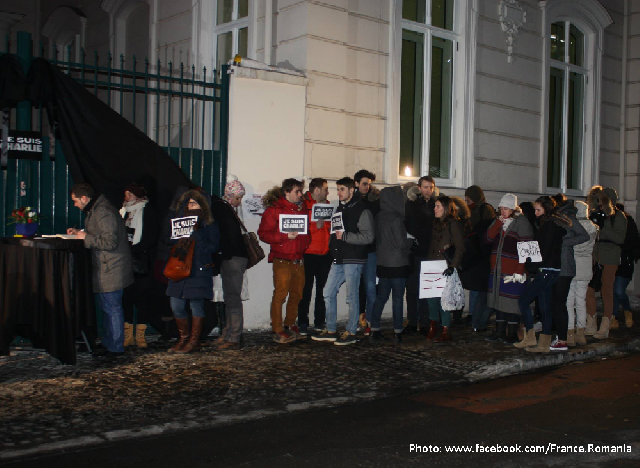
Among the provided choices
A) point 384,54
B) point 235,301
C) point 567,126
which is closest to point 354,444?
point 235,301

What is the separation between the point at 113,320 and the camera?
773 cm

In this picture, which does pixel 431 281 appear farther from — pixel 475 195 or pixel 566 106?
pixel 566 106

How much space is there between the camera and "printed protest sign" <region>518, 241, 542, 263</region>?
824 centimetres

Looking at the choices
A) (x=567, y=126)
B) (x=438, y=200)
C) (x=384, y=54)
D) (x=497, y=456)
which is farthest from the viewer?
(x=567, y=126)

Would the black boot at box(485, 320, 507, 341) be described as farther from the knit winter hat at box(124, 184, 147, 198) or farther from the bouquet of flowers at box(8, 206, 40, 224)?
the bouquet of flowers at box(8, 206, 40, 224)

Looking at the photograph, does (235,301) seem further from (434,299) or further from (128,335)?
(434,299)

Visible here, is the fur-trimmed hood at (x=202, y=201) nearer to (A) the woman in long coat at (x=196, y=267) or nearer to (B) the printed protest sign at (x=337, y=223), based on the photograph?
(A) the woman in long coat at (x=196, y=267)

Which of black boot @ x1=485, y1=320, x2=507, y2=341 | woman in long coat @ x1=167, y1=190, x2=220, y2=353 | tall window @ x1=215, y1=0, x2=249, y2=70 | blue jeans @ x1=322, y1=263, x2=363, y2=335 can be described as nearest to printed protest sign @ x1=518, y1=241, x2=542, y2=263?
black boot @ x1=485, y1=320, x2=507, y2=341

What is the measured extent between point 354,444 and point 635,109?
38.9 feet

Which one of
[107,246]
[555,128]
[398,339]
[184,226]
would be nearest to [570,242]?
[398,339]

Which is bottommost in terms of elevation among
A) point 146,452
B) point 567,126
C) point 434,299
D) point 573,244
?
point 146,452

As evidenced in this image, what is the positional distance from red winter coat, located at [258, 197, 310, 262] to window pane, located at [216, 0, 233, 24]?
4.65 m

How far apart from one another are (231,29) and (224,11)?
480 mm

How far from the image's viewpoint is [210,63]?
12.0 metres
